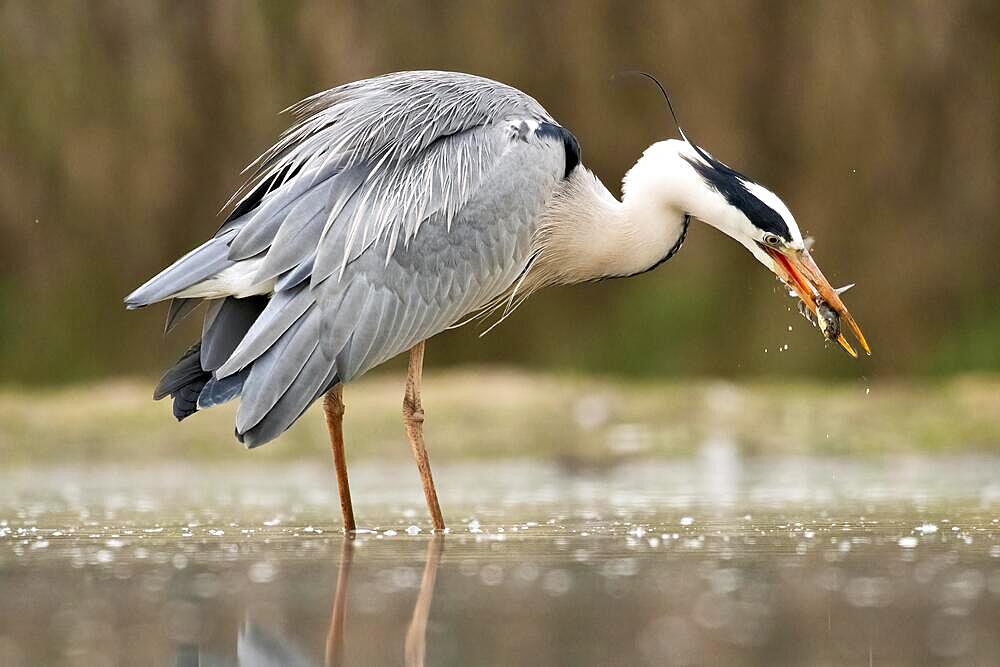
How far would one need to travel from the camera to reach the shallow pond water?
3354 millimetres

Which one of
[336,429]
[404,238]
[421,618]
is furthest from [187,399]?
[421,618]

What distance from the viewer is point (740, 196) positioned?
6367mm

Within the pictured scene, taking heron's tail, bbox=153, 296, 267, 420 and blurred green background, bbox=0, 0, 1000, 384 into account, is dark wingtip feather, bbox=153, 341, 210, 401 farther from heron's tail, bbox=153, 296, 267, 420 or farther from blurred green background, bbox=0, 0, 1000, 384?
blurred green background, bbox=0, 0, 1000, 384

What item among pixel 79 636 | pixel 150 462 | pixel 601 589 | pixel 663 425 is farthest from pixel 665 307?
pixel 79 636

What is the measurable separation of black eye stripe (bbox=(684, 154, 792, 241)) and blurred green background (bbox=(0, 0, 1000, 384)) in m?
3.32

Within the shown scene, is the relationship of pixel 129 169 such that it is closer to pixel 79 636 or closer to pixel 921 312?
pixel 921 312

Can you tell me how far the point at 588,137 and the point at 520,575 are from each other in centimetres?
591

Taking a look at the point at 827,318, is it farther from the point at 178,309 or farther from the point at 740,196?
the point at 178,309

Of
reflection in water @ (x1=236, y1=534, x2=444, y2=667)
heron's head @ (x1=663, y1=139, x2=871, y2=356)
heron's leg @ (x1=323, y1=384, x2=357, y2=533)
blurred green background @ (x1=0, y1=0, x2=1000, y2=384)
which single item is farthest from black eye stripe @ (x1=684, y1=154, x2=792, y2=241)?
blurred green background @ (x1=0, y1=0, x2=1000, y2=384)

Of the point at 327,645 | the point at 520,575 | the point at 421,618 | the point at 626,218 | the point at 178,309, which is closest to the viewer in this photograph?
the point at 327,645

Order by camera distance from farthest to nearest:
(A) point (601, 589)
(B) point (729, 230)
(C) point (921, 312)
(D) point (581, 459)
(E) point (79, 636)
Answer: (C) point (921, 312) < (D) point (581, 459) < (B) point (729, 230) < (A) point (601, 589) < (E) point (79, 636)

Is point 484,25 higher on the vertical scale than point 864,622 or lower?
higher

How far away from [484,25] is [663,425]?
2.80m

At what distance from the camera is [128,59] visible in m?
10.1
